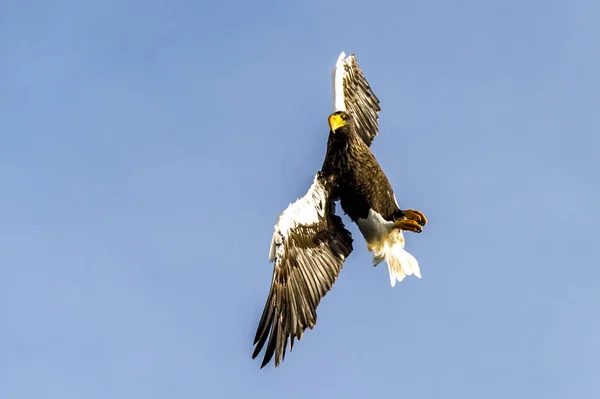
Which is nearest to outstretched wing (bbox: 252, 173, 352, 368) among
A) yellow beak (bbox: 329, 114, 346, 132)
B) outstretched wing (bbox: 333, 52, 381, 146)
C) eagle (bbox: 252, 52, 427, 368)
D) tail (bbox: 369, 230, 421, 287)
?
eagle (bbox: 252, 52, 427, 368)

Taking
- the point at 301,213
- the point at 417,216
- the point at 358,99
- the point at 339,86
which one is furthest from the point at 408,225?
the point at 358,99

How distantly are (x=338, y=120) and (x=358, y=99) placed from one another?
1857mm

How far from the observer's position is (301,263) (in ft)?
53.6

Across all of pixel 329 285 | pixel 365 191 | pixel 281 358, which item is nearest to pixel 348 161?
pixel 365 191

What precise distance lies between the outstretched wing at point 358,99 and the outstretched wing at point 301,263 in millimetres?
1969

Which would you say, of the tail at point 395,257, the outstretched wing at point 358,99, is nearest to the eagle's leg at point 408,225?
the tail at point 395,257

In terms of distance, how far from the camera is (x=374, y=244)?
55.9 ft

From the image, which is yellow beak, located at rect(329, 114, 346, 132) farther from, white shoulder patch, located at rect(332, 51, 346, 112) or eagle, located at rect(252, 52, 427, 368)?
white shoulder patch, located at rect(332, 51, 346, 112)

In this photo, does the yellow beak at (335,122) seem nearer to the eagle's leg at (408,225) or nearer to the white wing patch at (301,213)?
the white wing patch at (301,213)

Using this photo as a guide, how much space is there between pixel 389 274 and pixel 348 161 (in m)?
1.44

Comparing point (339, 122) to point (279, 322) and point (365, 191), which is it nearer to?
point (365, 191)

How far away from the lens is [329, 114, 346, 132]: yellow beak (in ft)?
54.9

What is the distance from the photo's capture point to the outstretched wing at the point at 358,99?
18375 millimetres

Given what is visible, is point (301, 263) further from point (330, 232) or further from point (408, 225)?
point (408, 225)
